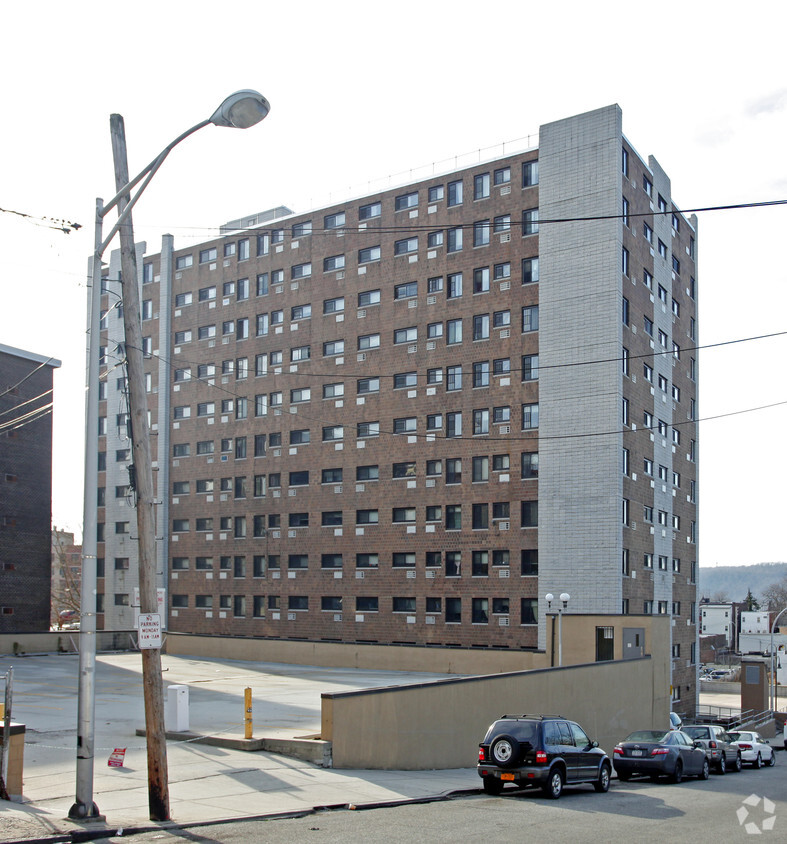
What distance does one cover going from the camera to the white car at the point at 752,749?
3653 centimetres

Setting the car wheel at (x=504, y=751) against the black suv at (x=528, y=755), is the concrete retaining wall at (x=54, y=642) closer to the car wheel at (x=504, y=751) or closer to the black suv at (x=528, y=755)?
the black suv at (x=528, y=755)

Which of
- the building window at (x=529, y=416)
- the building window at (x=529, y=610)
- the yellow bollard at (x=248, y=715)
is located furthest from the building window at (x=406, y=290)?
the yellow bollard at (x=248, y=715)

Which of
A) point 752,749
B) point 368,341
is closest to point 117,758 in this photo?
point 752,749

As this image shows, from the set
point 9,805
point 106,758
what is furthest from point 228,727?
point 9,805

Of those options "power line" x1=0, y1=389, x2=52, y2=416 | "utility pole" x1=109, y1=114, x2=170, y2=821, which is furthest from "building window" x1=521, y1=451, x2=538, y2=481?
"utility pole" x1=109, y1=114, x2=170, y2=821

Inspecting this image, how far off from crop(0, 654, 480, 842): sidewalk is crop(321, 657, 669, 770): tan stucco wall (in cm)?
52

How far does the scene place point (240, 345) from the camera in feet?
206

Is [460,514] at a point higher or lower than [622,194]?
lower

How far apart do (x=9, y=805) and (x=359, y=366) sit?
43875 millimetres

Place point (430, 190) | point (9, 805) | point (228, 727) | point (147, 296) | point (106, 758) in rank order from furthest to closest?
1. point (147, 296)
2. point (430, 190)
3. point (228, 727)
4. point (106, 758)
5. point (9, 805)

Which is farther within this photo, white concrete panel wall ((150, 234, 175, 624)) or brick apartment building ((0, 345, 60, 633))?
white concrete panel wall ((150, 234, 175, 624))

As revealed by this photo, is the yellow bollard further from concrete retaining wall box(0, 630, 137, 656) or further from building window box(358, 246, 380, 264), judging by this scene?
building window box(358, 246, 380, 264)

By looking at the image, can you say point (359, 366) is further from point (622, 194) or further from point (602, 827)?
point (602, 827)

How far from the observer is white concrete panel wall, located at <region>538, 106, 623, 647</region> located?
48031 millimetres
